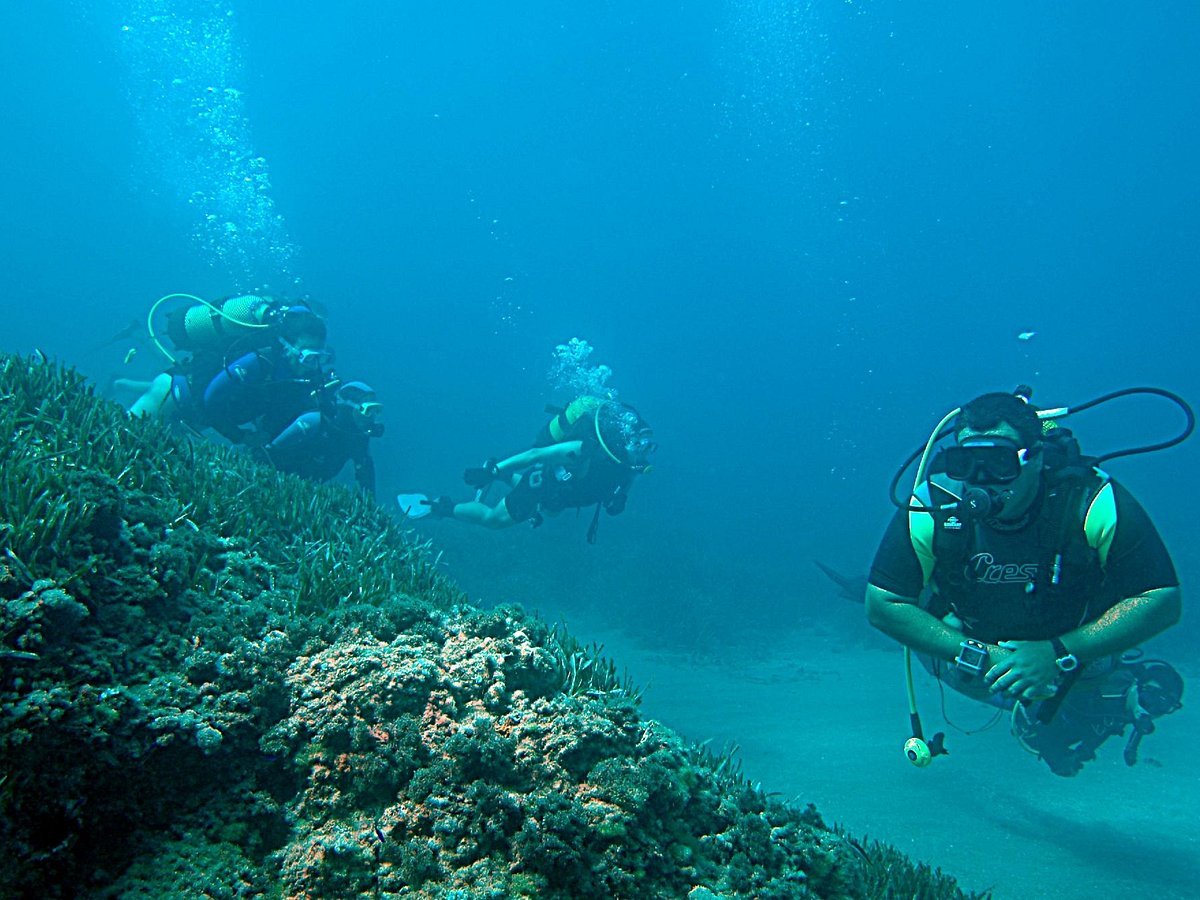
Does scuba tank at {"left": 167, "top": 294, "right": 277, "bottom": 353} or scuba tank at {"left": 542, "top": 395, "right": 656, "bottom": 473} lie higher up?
scuba tank at {"left": 542, "top": 395, "right": 656, "bottom": 473}

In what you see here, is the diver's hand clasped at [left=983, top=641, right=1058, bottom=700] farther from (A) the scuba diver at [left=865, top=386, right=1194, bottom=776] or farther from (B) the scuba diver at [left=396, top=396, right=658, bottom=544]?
(B) the scuba diver at [left=396, top=396, right=658, bottom=544]

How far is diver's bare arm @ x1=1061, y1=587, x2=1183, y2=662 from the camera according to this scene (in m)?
3.36

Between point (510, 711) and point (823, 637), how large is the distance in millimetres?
19225

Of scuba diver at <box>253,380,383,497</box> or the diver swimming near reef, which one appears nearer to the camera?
the diver swimming near reef

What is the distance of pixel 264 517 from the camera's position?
→ 5.50 metres

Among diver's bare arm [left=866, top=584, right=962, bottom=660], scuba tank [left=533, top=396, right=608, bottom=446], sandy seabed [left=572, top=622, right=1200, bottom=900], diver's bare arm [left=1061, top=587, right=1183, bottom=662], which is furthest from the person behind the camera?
scuba tank [left=533, top=396, right=608, bottom=446]

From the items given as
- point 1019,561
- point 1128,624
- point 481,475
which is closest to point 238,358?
point 481,475

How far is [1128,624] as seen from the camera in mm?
3371

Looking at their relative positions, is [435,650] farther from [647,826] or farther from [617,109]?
[617,109]

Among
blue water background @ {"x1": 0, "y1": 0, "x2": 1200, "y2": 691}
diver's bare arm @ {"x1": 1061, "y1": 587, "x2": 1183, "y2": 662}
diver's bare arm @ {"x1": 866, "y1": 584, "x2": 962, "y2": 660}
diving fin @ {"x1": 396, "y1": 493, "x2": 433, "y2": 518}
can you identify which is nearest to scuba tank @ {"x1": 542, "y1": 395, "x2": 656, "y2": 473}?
diving fin @ {"x1": 396, "y1": 493, "x2": 433, "y2": 518}

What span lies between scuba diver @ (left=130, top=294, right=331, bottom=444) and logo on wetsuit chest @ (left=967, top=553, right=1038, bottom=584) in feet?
27.5

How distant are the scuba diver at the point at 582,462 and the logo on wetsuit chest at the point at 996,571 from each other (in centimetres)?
769

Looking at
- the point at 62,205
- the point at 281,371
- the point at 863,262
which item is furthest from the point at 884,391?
the point at 62,205

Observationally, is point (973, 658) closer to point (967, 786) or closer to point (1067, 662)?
point (1067, 662)
